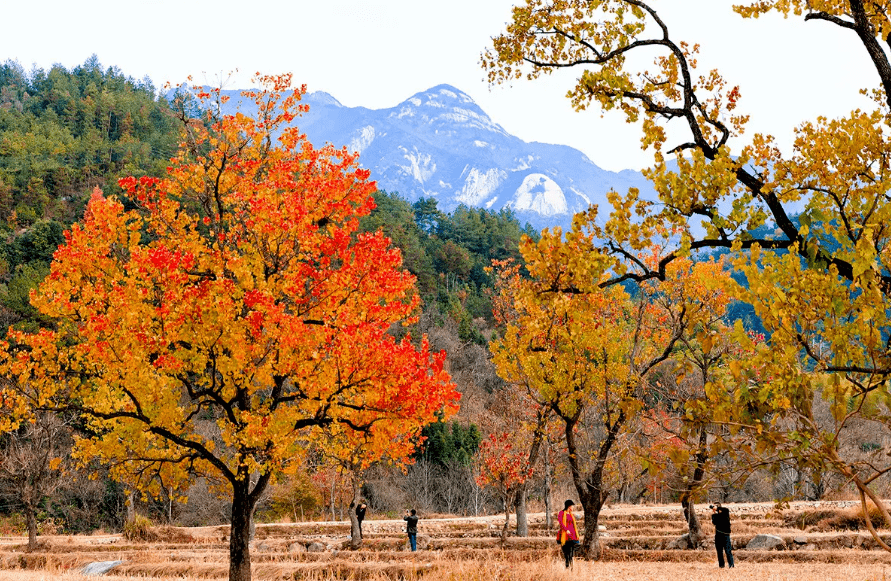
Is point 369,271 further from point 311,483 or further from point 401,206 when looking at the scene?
point 401,206

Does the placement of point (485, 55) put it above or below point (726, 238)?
above

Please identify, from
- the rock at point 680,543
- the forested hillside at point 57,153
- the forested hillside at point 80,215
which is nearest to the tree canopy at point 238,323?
→ the rock at point 680,543

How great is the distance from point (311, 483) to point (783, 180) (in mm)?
39163

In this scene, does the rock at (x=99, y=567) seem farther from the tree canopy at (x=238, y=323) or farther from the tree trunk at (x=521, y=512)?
the tree trunk at (x=521, y=512)

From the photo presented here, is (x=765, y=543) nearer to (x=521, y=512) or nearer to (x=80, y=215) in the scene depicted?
(x=521, y=512)

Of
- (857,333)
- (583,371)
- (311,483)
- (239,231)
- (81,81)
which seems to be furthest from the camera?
(81,81)

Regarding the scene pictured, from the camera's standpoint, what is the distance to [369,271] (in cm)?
1222

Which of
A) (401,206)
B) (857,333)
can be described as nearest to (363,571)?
(857,333)

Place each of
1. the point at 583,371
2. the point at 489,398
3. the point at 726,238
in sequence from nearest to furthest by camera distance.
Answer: the point at 726,238
the point at 583,371
the point at 489,398

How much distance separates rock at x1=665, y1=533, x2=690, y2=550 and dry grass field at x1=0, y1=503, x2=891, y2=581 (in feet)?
0.97

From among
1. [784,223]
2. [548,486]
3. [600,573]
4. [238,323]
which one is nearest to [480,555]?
[600,573]

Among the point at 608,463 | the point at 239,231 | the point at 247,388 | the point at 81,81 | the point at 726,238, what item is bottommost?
the point at 608,463

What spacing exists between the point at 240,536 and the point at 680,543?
14.7 metres

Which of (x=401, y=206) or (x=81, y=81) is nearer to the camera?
(x=401, y=206)
